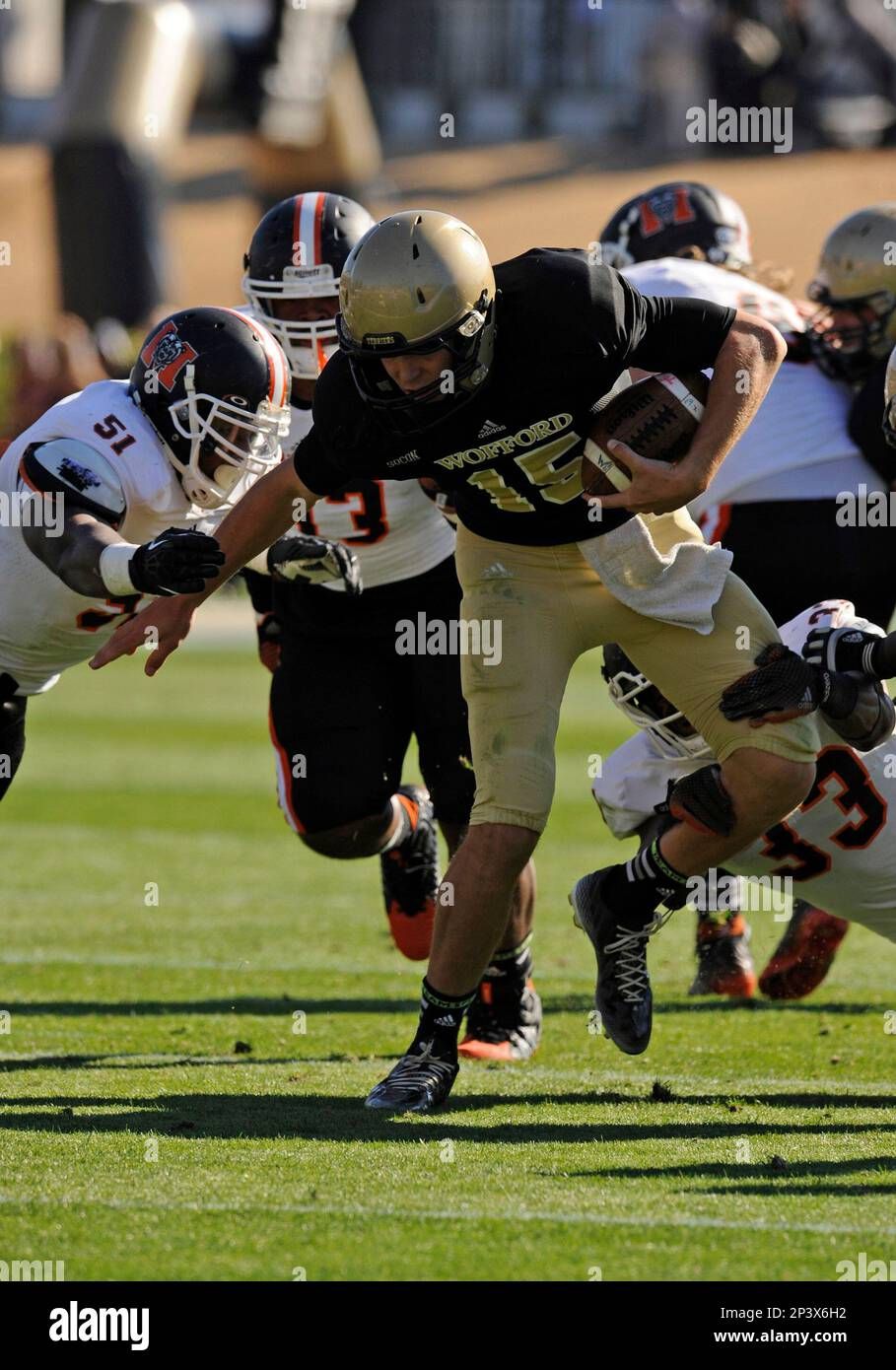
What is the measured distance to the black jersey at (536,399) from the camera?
4.68m

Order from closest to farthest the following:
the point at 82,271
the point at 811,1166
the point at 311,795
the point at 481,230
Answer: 1. the point at 811,1166
2. the point at 311,795
3. the point at 82,271
4. the point at 481,230

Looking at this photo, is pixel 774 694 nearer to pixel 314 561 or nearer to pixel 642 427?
pixel 642 427

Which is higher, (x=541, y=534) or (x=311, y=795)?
(x=541, y=534)

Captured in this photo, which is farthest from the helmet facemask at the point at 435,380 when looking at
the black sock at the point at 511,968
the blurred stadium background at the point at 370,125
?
the blurred stadium background at the point at 370,125

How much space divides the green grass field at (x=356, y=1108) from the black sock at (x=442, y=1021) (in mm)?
138

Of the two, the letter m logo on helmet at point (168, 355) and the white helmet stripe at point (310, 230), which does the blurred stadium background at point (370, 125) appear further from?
the letter m logo on helmet at point (168, 355)

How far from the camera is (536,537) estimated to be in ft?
16.2

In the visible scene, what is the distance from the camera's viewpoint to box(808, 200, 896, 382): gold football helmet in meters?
6.61

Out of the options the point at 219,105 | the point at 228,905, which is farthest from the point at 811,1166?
the point at 219,105

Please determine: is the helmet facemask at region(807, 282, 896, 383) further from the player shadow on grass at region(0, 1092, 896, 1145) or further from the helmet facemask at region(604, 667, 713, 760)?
the player shadow on grass at region(0, 1092, 896, 1145)

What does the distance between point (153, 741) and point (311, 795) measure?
716 centimetres

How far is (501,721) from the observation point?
493 cm

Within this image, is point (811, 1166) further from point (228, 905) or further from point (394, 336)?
point (228, 905)
